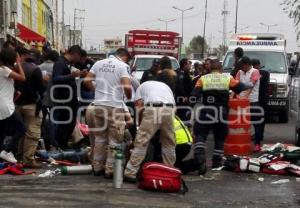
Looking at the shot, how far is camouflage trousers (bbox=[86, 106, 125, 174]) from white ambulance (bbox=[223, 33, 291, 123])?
9.18 meters

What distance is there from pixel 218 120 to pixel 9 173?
3263mm

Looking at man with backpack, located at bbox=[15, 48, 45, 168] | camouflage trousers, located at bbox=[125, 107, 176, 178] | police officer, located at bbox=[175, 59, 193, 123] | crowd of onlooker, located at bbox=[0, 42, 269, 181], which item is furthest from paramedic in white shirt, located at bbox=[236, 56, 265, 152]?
man with backpack, located at bbox=[15, 48, 45, 168]

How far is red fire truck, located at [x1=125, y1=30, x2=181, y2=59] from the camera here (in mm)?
28031

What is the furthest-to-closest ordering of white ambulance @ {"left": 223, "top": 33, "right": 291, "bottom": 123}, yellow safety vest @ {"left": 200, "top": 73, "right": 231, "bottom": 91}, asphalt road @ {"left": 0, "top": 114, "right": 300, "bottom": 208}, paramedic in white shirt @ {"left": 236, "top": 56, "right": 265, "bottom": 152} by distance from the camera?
white ambulance @ {"left": 223, "top": 33, "right": 291, "bottom": 123} → paramedic in white shirt @ {"left": 236, "top": 56, "right": 265, "bottom": 152} → yellow safety vest @ {"left": 200, "top": 73, "right": 231, "bottom": 91} → asphalt road @ {"left": 0, "top": 114, "right": 300, "bottom": 208}

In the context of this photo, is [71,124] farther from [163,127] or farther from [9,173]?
[163,127]

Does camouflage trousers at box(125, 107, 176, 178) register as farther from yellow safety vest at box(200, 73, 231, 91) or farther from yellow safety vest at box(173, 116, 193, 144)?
yellow safety vest at box(200, 73, 231, 91)

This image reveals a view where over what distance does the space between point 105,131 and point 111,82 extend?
713 mm

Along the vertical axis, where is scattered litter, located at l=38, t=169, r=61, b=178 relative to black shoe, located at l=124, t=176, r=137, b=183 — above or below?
below

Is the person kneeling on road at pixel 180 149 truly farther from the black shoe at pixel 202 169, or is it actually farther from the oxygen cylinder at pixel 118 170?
the oxygen cylinder at pixel 118 170

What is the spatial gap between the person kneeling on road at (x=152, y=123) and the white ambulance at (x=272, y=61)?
30.1ft

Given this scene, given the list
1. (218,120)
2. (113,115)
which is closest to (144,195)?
(113,115)

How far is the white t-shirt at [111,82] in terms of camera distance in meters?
8.65

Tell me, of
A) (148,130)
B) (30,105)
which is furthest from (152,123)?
(30,105)

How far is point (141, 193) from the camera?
7.80 m
